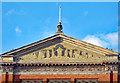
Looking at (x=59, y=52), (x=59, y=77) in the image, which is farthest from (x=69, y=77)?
(x=59, y=52)

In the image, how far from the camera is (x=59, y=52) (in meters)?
29.9

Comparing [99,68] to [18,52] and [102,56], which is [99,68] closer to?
[102,56]

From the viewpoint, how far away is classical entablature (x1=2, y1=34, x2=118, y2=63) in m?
29.6

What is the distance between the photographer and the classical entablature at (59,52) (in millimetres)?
29562

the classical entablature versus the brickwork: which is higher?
the classical entablature

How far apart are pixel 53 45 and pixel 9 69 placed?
6320 millimetres

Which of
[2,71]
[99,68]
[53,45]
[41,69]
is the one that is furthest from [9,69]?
[99,68]

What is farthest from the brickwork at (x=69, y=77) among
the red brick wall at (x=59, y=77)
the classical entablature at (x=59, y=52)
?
the classical entablature at (x=59, y=52)

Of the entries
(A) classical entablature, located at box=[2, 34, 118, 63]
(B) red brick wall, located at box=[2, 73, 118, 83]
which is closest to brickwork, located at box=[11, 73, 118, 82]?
(B) red brick wall, located at box=[2, 73, 118, 83]

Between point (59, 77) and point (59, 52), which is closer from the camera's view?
point (59, 77)

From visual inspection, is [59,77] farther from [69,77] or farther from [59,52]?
[59,52]

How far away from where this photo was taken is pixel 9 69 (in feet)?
96.3

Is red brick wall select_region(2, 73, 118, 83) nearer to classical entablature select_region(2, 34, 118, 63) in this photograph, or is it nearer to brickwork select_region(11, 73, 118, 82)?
brickwork select_region(11, 73, 118, 82)

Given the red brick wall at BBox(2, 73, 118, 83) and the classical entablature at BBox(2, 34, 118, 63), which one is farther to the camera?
the classical entablature at BBox(2, 34, 118, 63)
